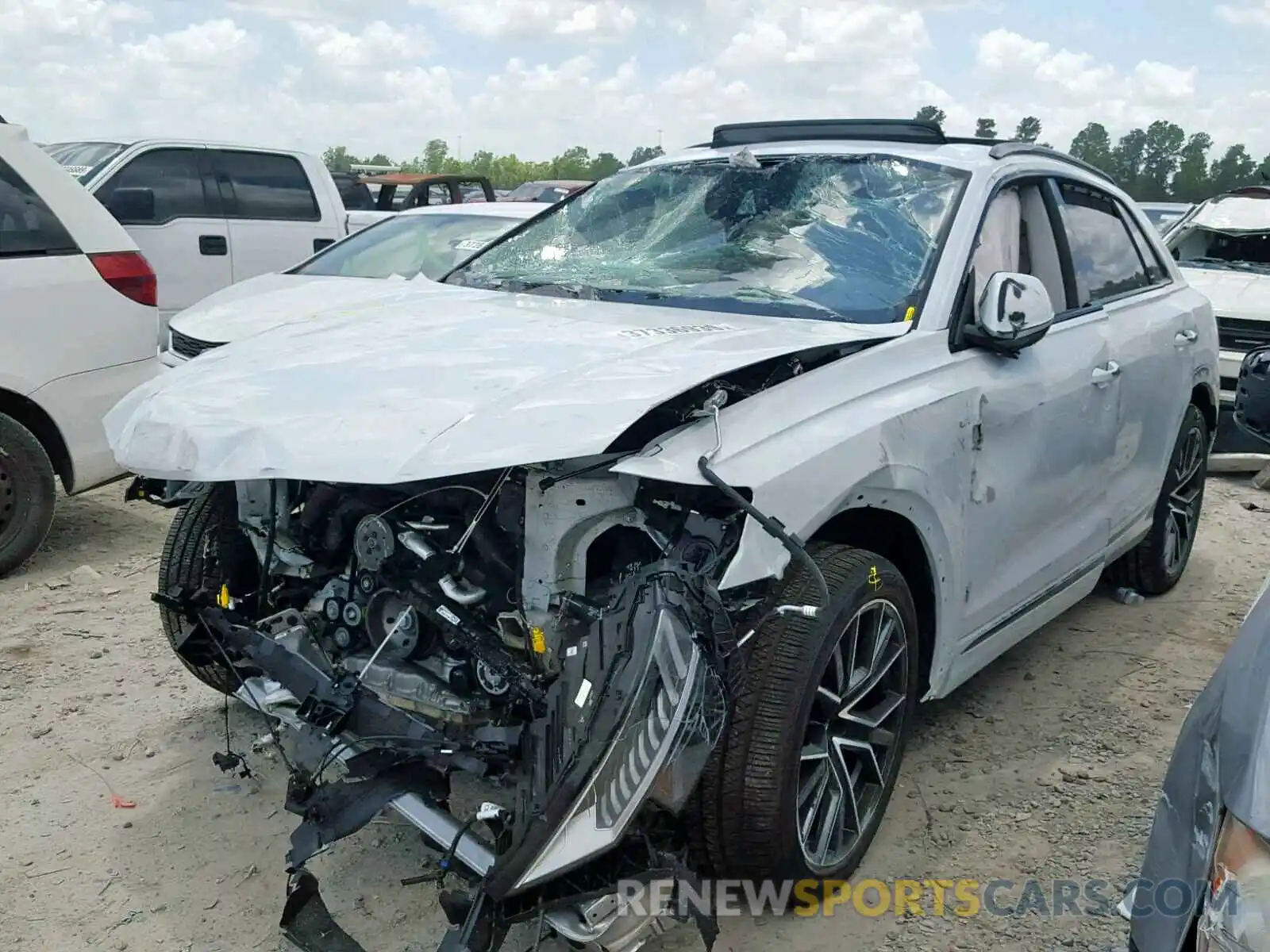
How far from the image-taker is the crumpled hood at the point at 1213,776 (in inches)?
67.4

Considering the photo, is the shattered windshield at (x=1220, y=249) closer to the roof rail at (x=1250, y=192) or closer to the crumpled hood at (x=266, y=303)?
the roof rail at (x=1250, y=192)

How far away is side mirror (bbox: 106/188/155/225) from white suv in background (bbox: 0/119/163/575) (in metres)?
3.24

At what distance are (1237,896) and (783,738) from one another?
3.45 ft

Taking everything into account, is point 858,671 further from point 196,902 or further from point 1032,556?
point 196,902

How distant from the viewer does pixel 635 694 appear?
2.24 metres

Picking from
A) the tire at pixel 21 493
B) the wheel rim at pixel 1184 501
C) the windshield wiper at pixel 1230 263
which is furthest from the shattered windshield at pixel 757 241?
the windshield wiper at pixel 1230 263

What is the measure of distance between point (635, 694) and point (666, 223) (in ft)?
6.77

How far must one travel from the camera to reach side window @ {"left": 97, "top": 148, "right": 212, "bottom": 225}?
8.73 m

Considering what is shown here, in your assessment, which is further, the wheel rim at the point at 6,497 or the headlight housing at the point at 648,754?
the wheel rim at the point at 6,497

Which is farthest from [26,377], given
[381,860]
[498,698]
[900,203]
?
[900,203]

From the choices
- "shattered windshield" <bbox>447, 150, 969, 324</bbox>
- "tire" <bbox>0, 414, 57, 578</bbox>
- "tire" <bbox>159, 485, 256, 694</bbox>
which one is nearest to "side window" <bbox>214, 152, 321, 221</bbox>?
"tire" <bbox>0, 414, 57, 578</bbox>

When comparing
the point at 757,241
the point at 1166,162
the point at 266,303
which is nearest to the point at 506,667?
the point at 757,241

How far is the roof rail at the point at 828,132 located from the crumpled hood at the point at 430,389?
1116 mm

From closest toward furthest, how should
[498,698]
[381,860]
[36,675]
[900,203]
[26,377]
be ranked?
[498,698]
[381,860]
[900,203]
[36,675]
[26,377]
